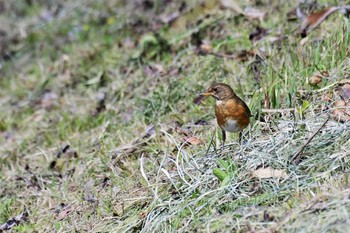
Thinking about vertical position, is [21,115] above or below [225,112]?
below

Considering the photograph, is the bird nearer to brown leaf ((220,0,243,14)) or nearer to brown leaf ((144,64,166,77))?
brown leaf ((144,64,166,77))

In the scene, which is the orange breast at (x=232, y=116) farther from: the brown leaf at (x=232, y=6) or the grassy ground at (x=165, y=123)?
the brown leaf at (x=232, y=6)

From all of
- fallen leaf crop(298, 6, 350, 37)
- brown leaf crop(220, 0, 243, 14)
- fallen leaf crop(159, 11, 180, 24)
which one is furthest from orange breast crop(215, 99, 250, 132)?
fallen leaf crop(159, 11, 180, 24)

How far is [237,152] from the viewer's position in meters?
4.28

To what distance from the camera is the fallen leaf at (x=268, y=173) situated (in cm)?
392

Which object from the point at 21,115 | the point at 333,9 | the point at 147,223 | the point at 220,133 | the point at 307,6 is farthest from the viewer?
the point at 21,115

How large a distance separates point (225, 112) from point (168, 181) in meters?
0.53

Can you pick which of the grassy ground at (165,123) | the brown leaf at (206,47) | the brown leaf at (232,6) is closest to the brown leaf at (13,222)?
the grassy ground at (165,123)

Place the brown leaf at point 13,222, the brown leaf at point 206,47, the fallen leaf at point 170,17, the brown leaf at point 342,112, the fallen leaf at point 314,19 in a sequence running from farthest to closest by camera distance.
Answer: the fallen leaf at point 170,17 < the brown leaf at point 206,47 < the fallen leaf at point 314,19 < the brown leaf at point 13,222 < the brown leaf at point 342,112

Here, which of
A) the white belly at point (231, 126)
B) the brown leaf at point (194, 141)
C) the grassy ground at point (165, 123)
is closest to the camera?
the grassy ground at point (165, 123)

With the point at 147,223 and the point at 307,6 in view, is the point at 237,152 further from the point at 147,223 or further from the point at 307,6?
the point at 307,6

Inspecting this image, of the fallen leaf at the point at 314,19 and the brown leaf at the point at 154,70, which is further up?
the fallen leaf at the point at 314,19

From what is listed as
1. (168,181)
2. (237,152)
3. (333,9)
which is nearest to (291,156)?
(237,152)

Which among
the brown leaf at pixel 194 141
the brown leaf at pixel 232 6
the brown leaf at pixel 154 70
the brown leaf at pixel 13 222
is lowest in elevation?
the brown leaf at pixel 154 70
